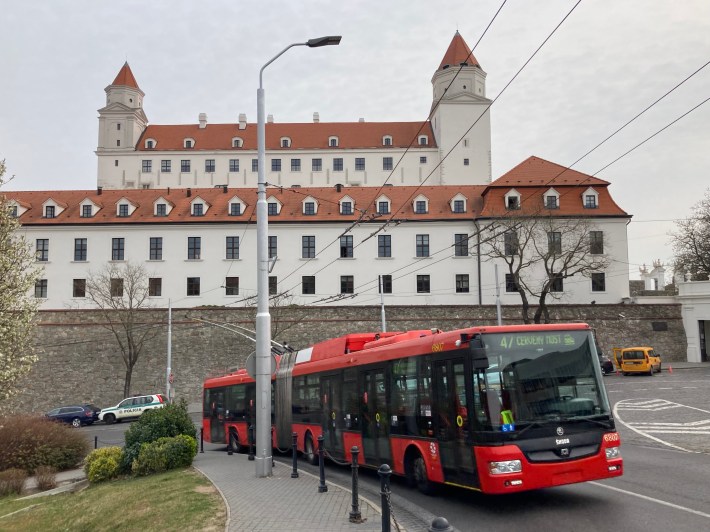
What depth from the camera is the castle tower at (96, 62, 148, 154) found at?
306 ft

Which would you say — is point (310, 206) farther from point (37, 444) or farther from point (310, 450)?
point (310, 450)

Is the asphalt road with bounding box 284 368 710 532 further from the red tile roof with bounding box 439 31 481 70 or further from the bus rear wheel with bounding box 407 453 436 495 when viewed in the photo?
the red tile roof with bounding box 439 31 481 70

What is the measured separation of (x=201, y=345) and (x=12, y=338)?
35.4 m

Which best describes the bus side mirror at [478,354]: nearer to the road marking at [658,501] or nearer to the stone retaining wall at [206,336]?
the road marking at [658,501]

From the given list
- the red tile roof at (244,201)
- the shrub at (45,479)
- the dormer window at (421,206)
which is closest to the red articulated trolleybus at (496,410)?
the shrub at (45,479)

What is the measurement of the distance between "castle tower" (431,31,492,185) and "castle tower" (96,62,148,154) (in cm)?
4247

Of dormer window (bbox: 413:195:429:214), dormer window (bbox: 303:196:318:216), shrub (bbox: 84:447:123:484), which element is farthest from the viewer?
dormer window (bbox: 303:196:318:216)

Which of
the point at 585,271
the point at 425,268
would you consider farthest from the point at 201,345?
the point at 585,271

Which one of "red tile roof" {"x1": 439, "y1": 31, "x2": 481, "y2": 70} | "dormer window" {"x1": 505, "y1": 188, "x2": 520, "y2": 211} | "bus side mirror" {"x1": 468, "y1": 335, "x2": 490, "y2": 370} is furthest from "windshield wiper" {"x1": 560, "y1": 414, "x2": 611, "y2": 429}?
"red tile roof" {"x1": 439, "y1": 31, "x2": 481, "y2": 70}

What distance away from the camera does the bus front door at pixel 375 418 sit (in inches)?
540

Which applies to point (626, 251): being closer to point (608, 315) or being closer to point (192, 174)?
point (608, 315)

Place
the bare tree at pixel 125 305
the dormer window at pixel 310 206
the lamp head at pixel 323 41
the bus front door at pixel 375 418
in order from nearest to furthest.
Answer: the bus front door at pixel 375 418
the lamp head at pixel 323 41
the bare tree at pixel 125 305
the dormer window at pixel 310 206

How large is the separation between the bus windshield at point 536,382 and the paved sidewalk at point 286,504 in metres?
2.45

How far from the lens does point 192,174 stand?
93438 millimetres
